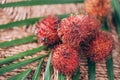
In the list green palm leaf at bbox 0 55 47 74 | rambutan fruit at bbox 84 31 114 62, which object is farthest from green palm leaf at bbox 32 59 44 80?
rambutan fruit at bbox 84 31 114 62

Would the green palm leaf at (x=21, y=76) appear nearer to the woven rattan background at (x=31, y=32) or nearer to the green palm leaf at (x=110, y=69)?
the woven rattan background at (x=31, y=32)

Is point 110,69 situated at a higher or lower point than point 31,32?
lower

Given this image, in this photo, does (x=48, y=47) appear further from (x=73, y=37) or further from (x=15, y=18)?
(x=15, y=18)

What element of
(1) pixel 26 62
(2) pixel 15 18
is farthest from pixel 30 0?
(1) pixel 26 62

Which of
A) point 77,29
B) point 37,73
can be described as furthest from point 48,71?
point 77,29

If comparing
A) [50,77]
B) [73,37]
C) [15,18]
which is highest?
[15,18]

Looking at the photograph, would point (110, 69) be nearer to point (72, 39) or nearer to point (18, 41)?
point (72, 39)

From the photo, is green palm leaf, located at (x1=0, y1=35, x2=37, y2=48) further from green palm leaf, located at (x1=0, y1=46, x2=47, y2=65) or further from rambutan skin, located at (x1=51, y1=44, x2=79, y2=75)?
rambutan skin, located at (x1=51, y1=44, x2=79, y2=75)
